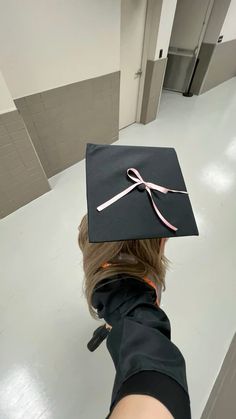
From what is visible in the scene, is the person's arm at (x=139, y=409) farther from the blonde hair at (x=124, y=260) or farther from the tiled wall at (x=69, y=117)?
the tiled wall at (x=69, y=117)

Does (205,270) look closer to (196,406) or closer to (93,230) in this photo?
(196,406)

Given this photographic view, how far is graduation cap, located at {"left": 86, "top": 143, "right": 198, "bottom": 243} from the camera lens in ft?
1.89

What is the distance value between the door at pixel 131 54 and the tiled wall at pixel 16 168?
1.79 meters

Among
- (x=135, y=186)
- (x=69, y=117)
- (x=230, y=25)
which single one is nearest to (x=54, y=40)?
(x=69, y=117)

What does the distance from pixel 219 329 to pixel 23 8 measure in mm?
2664

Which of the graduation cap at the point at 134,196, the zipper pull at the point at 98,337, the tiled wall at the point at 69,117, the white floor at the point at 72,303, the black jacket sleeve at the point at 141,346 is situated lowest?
the white floor at the point at 72,303

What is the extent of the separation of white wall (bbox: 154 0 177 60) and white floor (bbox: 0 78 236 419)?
5.90ft

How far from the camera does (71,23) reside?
1653 millimetres

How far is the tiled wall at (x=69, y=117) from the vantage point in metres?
1.89

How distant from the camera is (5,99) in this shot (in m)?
1.48

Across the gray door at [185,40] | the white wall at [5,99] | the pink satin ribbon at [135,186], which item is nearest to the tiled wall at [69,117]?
the white wall at [5,99]

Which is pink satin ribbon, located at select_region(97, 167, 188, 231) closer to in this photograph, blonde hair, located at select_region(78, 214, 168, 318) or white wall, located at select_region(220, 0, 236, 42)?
blonde hair, located at select_region(78, 214, 168, 318)

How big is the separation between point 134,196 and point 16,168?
160cm

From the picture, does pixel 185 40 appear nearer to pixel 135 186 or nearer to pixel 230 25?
pixel 230 25
